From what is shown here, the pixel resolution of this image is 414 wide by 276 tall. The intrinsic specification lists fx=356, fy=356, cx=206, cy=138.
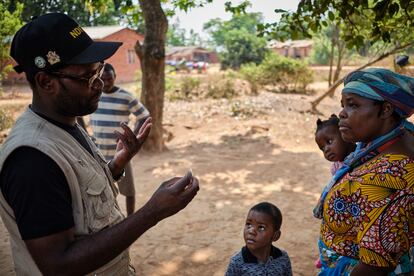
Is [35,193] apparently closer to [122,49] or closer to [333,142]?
[333,142]

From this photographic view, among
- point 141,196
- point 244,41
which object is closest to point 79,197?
point 141,196

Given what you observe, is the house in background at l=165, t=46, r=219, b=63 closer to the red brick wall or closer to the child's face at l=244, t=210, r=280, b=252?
the red brick wall

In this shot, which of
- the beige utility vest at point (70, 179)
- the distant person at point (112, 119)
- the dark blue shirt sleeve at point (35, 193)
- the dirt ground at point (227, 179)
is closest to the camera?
the dark blue shirt sleeve at point (35, 193)

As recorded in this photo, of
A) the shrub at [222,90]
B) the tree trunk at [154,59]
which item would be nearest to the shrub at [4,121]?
the tree trunk at [154,59]

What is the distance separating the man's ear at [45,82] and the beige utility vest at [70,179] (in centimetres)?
12

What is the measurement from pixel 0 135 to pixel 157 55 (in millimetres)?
5699

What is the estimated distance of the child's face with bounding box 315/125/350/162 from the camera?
2.36 metres

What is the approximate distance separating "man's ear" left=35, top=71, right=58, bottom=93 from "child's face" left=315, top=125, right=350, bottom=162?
67.2 inches

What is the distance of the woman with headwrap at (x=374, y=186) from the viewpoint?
147 centimetres

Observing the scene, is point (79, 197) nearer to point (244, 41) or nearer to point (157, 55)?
point (157, 55)

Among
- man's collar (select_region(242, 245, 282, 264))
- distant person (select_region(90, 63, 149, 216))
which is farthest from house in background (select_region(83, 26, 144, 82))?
man's collar (select_region(242, 245, 282, 264))

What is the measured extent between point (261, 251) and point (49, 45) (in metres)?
1.81

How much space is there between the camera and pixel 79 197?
141cm

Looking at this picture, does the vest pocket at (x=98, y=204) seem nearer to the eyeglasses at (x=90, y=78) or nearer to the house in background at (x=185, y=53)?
the eyeglasses at (x=90, y=78)
